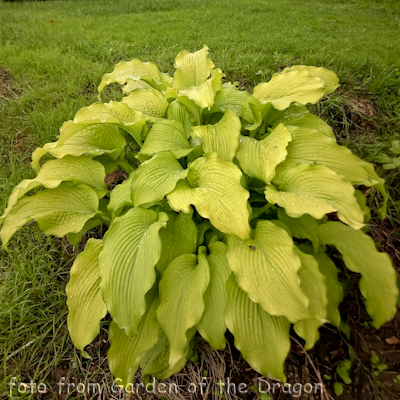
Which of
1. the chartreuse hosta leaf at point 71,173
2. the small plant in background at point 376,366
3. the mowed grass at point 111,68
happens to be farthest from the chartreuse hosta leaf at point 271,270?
the mowed grass at point 111,68

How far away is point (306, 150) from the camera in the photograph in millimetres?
1479

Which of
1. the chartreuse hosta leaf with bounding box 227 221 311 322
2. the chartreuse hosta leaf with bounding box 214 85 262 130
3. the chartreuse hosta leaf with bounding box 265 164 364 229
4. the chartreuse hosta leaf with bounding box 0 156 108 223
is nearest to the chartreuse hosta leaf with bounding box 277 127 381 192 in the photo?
the chartreuse hosta leaf with bounding box 265 164 364 229

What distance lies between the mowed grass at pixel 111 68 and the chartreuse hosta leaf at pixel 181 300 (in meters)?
0.64

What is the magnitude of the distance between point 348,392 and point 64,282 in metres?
1.50

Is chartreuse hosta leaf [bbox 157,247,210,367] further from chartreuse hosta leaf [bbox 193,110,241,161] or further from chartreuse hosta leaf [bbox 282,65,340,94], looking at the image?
chartreuse hosta leaf [bbox 282,65,340,94]

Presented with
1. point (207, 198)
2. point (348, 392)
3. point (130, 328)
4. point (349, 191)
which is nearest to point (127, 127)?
point (207, 198)

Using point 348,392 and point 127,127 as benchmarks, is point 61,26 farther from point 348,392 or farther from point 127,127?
point 348,392

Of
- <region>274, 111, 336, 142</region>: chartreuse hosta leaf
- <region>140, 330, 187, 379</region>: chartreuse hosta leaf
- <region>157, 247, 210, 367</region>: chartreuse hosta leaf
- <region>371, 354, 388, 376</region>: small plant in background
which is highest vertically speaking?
<region>274, 111, 336, 142</region>: chartreuse hosta leaf

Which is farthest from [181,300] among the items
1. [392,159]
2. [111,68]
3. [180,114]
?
[111,68]

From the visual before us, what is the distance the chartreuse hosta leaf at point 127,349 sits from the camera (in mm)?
1217

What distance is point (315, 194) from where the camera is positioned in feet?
4.10

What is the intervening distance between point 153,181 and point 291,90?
912mm

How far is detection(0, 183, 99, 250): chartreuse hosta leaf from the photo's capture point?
138cm

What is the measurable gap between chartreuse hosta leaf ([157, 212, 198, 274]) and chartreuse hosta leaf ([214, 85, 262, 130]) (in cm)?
63
